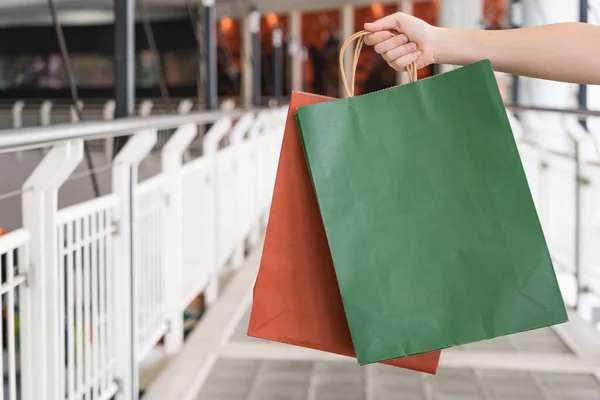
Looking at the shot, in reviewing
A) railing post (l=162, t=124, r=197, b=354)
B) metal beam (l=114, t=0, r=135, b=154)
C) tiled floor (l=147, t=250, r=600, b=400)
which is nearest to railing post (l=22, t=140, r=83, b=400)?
tiled floor (l=147, t=250, r=600, b=400)

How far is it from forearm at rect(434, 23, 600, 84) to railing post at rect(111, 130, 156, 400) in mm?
1130

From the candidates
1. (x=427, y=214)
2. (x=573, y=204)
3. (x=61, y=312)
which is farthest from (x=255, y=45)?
(x=427, y=214)

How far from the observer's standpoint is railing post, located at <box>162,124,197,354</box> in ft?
9.09

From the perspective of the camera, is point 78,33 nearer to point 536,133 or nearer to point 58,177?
point 536,133

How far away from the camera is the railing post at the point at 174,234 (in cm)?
277

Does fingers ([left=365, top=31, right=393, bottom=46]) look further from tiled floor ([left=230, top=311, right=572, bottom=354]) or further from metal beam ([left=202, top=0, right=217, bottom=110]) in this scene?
metal beam ([left=202, top=0, right=217, bottom=110])

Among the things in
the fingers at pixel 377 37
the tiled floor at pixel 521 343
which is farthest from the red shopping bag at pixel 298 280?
the tiled floor at pixel 521 343

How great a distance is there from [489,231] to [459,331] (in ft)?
0.45

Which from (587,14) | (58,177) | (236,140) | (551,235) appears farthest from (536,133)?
(58,177)

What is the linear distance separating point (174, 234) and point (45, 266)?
1.28 m

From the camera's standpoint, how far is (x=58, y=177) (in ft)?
5.13

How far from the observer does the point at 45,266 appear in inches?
61.0

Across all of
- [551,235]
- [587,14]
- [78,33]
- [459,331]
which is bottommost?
[551,235]

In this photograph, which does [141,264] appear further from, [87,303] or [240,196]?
[240,196]
